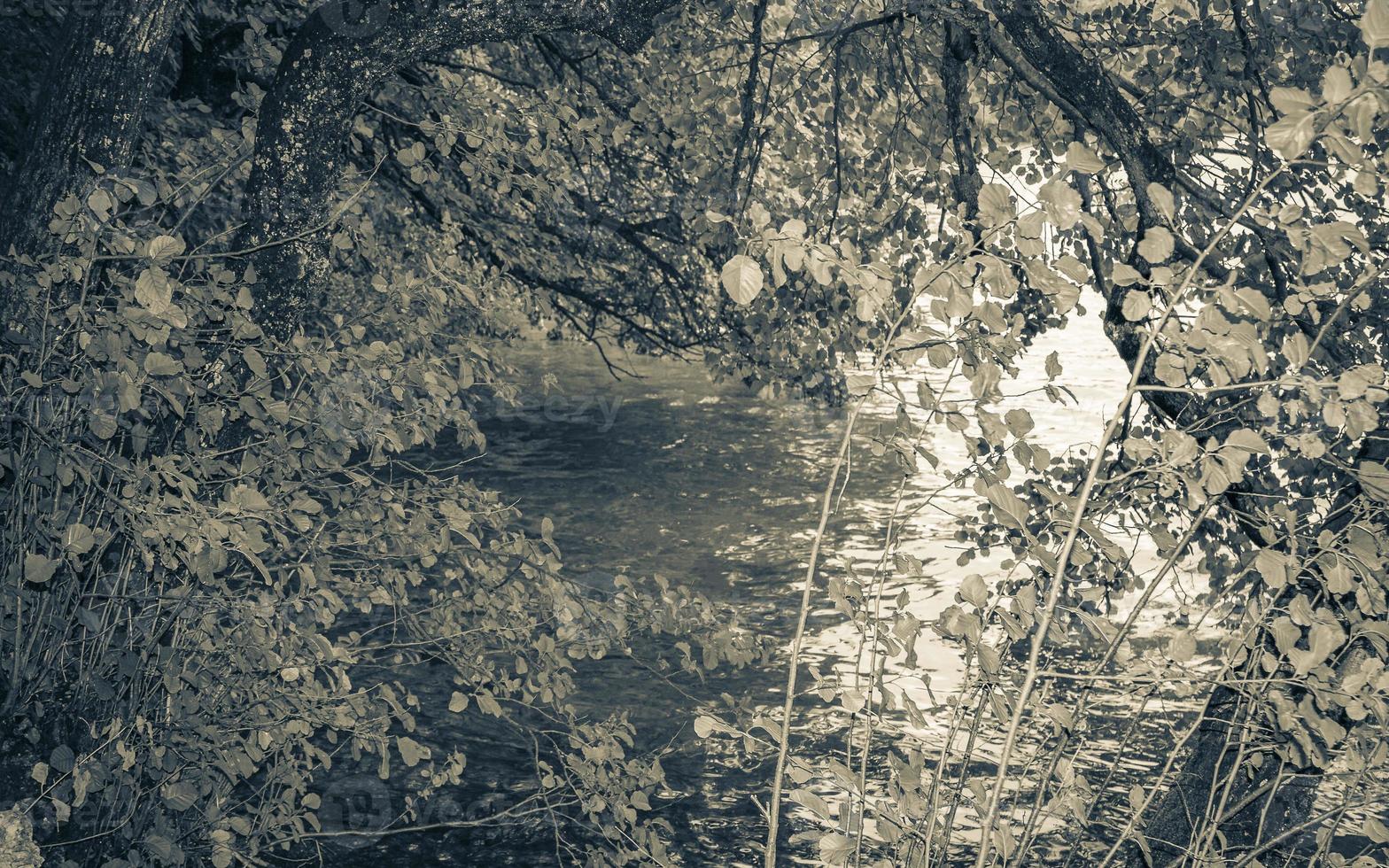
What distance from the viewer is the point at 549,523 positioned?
5199mm

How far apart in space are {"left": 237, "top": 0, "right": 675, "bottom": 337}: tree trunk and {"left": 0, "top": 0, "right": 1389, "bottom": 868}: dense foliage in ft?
0.05

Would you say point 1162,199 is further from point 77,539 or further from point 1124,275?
point 77,539

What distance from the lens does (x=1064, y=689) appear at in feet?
36.1

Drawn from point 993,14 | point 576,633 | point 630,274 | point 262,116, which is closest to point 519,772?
point 576,633

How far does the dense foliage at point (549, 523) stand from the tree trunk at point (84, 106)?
0.02 metres

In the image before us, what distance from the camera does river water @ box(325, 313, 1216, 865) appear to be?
816cm

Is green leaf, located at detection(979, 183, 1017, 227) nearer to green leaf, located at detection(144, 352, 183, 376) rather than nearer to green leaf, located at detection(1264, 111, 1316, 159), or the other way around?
green leaf, located at detection(1264, 111, 1316, 159)

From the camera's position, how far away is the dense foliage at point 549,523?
291 cm

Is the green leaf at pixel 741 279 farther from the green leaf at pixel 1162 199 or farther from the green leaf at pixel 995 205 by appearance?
the green leaf at pixel 1162 199

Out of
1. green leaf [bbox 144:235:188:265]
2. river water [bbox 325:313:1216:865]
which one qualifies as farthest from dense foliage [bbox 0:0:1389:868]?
river water [bbox 325:313:1216:865]

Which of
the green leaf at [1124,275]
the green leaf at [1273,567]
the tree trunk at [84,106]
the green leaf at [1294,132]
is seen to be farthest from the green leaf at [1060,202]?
the tree trunk at [84,106]

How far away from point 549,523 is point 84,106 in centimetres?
239

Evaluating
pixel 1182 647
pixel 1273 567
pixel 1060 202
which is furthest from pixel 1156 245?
pixel 1182 647

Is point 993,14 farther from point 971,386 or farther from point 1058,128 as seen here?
point 1058,128
